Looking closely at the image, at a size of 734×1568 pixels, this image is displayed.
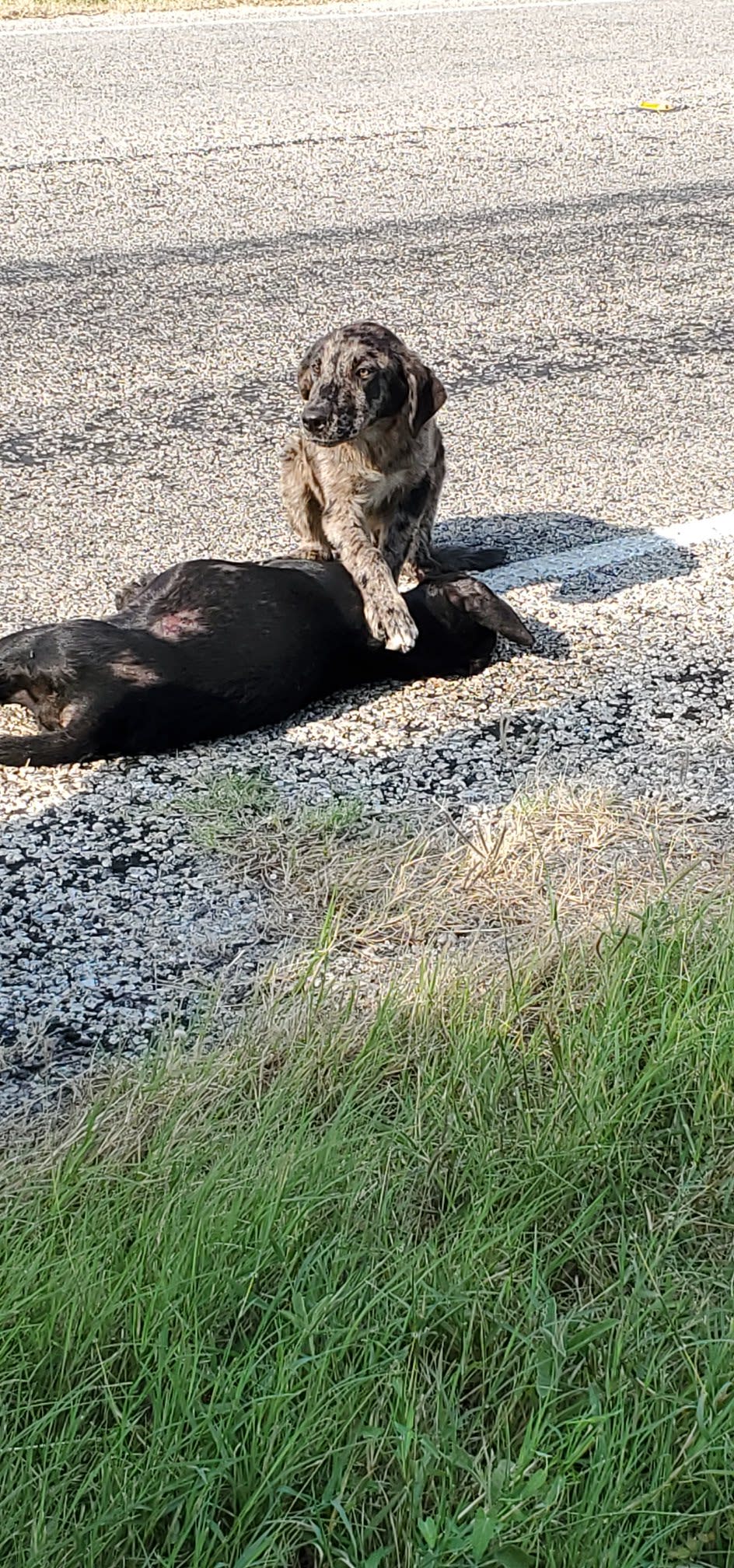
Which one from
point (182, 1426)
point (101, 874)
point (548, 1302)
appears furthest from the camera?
point (101, 874)

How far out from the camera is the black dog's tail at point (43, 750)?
3859mm

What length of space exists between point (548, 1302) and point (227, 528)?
3343mm

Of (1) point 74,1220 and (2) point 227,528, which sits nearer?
(1) point 74,1220

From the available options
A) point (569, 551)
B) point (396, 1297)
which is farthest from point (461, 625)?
point (396, 1297)

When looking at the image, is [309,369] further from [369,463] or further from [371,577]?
[371,577]

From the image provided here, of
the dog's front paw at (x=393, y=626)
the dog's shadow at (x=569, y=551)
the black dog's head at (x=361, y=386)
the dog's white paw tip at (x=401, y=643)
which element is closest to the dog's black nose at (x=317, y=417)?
the black dog's head at (x=361, y=386)

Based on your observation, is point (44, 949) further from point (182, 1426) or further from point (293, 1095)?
point (182, 1426)

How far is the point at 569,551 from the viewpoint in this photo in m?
5.16

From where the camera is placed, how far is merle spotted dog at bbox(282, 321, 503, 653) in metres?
4.52

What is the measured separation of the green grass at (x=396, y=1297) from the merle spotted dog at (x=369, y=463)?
69.5 inches

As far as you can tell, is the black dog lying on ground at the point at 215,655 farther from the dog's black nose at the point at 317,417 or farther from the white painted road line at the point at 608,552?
the white painted road line at the point at 608,552

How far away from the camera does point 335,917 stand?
339 centimetres

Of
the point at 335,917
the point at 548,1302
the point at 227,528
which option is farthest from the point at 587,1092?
the point at 227,528

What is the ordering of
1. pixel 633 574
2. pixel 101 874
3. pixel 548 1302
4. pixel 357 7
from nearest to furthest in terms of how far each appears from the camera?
pixel 548 1302, pixel 101 874, pixel 633 574, pixel 357 7
